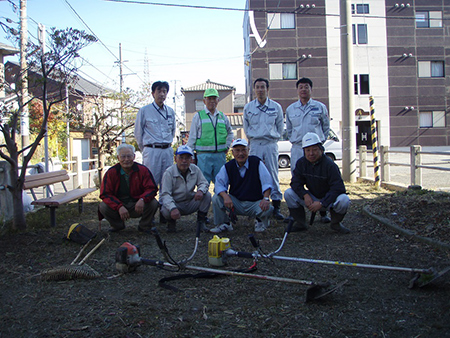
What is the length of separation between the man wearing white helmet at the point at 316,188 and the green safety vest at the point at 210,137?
131 centimetres

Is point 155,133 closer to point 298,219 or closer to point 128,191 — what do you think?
point 128,191

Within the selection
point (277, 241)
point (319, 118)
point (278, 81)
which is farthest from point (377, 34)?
point (277, 241)

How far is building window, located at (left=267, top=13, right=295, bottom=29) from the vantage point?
87.9 ft

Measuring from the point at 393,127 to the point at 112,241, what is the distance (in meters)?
27.2

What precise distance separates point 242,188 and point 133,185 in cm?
137

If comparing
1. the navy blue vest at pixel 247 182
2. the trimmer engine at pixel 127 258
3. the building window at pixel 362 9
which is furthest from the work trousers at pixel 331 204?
the building window at pixel 362 9

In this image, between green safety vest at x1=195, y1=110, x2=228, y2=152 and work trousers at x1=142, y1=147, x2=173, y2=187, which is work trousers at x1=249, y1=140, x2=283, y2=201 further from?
work trousers at x1=142, y1=147, x2=173, y2=187

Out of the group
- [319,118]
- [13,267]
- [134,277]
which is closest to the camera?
[134,277]

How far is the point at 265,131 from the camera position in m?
5.61

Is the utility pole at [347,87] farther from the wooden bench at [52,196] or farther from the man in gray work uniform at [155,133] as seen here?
the wooden bench at [52,196]

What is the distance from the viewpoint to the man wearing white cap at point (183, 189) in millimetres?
4965

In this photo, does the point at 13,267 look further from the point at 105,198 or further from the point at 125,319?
the point at 125,319

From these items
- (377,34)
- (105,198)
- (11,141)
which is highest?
(377,34)

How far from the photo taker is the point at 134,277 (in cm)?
339
